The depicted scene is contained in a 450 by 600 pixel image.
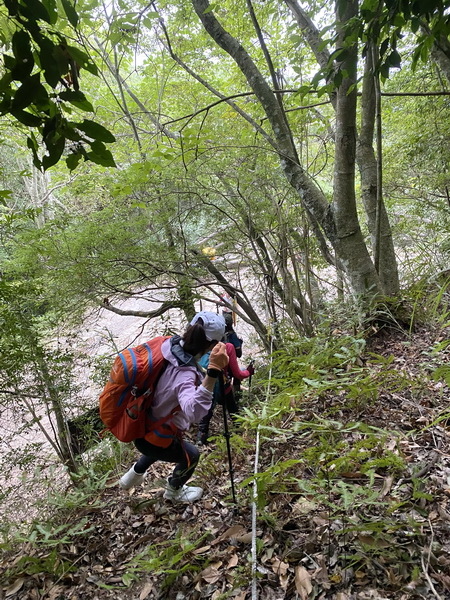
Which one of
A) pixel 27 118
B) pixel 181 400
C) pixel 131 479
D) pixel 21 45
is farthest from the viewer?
pixel 131 479

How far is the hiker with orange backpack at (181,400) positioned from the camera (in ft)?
7.17

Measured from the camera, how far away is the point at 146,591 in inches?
73.3

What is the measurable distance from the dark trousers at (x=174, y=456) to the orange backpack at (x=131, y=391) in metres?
0.26

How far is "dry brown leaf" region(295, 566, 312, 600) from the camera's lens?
147 centimetres

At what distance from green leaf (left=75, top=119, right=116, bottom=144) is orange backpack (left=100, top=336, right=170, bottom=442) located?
5.44 feet

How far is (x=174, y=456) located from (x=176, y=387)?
2.46 ft

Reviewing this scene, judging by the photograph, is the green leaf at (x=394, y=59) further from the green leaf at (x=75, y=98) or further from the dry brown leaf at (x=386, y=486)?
the dry brown leaf at (x=386, y=486)

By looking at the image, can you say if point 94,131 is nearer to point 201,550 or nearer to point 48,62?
point 48,62

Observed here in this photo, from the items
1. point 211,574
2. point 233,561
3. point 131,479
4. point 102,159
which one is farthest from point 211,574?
point 102,159

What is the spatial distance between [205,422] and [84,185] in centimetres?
516

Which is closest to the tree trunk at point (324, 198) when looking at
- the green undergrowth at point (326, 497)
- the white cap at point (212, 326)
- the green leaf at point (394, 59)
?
the green undergrowth at point (326, 497)

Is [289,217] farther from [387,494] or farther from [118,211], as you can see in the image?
[387,494]

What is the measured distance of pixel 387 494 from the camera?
1749 mm

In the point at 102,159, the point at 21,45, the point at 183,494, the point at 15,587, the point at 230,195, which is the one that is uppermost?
the point at 230,195
